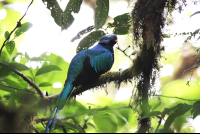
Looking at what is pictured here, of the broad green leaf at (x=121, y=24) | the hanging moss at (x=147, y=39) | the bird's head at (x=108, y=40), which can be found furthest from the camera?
the bird's head at (x=108, y=40)

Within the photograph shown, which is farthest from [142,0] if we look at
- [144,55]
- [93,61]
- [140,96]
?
[93,61]

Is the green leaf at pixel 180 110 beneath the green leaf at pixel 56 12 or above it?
beneath

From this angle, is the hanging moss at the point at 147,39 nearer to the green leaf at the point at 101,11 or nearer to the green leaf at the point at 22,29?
the green leaf at the point at 101,11

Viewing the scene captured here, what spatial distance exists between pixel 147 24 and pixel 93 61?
114 centimetres

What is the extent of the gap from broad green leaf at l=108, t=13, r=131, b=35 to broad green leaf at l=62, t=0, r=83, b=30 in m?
0.46

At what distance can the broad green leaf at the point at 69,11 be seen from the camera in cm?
217

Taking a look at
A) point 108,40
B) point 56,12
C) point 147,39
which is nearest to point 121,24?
point 147,39

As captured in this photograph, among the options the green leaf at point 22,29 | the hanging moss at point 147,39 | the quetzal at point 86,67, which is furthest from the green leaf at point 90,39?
the green leaf at point 22,29

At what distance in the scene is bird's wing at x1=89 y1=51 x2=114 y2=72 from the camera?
296 cm

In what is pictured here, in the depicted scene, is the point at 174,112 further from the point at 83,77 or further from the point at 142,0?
the point at 83,77

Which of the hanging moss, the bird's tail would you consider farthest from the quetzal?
the hanging moss

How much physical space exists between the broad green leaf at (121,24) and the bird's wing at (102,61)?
24.1 inches

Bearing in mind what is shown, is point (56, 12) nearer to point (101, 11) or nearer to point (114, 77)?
point (101, 11)

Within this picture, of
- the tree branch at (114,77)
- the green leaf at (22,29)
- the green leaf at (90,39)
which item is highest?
the green leaf at (22,29)
